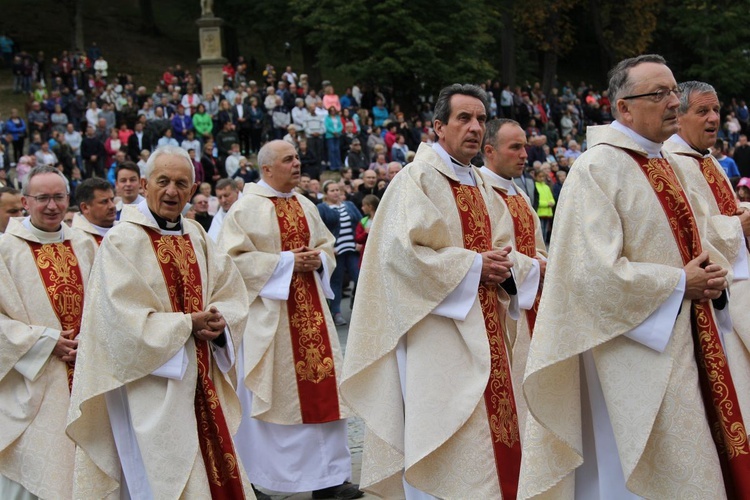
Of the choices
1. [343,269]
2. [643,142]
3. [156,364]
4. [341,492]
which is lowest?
[341,492]

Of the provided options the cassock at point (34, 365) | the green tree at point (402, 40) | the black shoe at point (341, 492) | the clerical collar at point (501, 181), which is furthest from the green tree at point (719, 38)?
the cassock at point (34, 365)

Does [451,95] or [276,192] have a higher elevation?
[451,95]

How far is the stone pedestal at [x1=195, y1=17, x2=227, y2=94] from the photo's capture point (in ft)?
106

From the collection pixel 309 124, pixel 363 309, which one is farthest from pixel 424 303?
pixel 309 124

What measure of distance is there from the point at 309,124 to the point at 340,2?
920cm

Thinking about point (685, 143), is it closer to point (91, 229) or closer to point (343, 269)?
point (91, 229)

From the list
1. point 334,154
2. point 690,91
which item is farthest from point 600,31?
point 690,91

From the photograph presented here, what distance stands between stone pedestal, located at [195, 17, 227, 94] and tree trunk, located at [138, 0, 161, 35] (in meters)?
11.8

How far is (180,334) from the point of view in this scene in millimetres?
5383

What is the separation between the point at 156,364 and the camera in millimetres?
5344

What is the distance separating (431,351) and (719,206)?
182 cm

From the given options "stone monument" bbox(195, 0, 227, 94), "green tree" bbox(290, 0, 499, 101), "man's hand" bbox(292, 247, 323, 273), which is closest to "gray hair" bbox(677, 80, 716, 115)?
"man's hand" bbox(292, 247, 323, 273)

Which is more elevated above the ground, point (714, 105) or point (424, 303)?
point (714, 105)

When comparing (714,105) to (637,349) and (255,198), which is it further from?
Result: (255,198)
